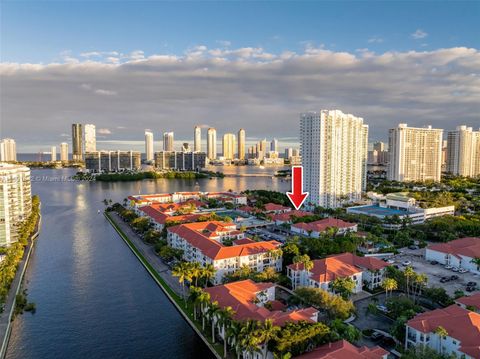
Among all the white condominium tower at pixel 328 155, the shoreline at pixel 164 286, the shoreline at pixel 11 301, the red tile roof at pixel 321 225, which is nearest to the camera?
the shoreline at pixel 11 301

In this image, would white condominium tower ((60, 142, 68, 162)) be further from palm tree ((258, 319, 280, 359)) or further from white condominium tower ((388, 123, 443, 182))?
palm tree ((258, 319, 280, 359))

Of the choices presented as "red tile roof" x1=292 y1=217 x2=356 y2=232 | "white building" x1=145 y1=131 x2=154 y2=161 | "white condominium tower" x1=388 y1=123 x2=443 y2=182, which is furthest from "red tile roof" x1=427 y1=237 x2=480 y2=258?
"white building" x1=145 y1=131 x2=154 y2=161

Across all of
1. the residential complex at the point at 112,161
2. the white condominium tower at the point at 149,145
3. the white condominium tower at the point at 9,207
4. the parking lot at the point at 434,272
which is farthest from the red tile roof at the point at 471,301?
the white condominium tower at the point at 149,145

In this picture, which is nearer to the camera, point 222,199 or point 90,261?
point 90,261

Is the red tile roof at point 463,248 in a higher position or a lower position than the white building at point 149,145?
lower

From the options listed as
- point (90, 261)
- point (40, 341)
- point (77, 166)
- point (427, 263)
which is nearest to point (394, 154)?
point (427, 263)

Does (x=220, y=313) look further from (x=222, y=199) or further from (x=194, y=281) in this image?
(x=222, y=199)

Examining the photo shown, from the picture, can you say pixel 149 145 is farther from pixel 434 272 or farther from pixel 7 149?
pixel 434 272

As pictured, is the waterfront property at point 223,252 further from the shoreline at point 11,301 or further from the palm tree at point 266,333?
the shoreline at point 11,301
